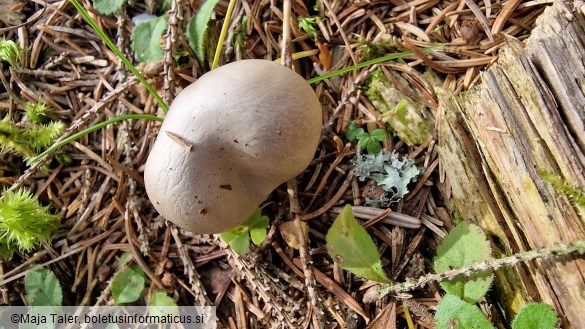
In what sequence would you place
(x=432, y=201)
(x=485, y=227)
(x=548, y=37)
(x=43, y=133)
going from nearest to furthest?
(x=548, y=37)
(x=485, y=227)
(x=432, y=201)
(x=43, y=133)

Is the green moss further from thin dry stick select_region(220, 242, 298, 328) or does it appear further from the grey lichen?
thin dry stick select_region(220, 242, 298, 328)

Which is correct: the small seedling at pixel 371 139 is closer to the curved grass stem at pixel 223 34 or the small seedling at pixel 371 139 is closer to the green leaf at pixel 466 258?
the green leaf at pixel 466 258

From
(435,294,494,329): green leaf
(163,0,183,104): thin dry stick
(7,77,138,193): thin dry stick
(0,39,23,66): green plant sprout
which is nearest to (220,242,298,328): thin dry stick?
(435,294,494,329): green leaf

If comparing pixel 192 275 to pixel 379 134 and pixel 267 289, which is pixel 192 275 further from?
pixel 379 134

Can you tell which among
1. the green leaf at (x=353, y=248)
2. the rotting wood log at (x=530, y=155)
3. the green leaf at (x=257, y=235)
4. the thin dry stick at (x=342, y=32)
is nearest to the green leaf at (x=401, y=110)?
the rotting wood log at (x=530, y=155)

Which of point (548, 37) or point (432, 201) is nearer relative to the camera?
point (548, 37)

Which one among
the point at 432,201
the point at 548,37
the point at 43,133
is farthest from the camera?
the point at 43,133

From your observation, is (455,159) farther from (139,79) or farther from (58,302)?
(58,302)

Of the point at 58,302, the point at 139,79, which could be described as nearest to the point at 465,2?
the point at 139,79
